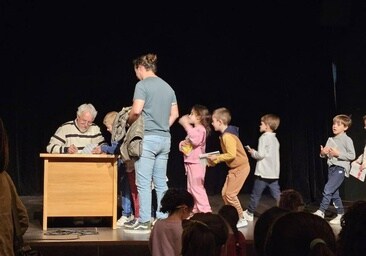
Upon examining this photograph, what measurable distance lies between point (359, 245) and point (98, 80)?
631cm

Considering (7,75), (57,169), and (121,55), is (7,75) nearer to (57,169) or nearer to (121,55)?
(121,55)

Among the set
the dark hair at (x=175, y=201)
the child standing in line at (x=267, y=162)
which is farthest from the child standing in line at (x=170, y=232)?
the child standing in line at (x=267, y=162)

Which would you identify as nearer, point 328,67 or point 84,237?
point 84,237

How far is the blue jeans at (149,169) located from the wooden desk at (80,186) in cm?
37

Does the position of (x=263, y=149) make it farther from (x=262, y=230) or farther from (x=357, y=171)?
A: (x=262, y=230)

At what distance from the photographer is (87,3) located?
7707mm

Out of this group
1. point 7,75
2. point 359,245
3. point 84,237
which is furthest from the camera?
point 7,75

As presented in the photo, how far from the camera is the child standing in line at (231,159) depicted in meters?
5.98

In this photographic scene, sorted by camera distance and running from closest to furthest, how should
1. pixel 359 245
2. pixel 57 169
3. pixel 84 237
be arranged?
1. pixel 359 245
2. pixel 84 237
3. pixel 57 169

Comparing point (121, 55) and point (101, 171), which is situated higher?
point (121, 55)

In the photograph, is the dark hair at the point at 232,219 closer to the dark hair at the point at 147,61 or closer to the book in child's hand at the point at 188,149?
the dark hair at the point at 147,61

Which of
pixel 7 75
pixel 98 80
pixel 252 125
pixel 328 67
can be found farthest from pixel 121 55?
pixel 328 67

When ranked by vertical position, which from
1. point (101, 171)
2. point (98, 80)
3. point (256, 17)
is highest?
point (256, 17)

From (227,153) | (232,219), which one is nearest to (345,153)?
(227,153)
